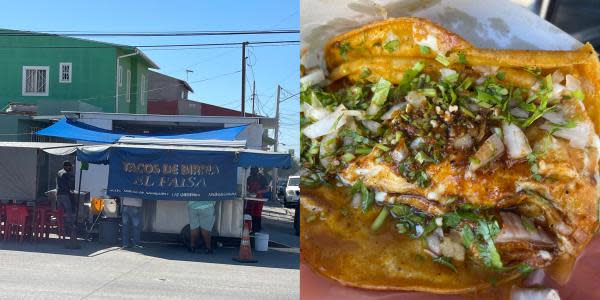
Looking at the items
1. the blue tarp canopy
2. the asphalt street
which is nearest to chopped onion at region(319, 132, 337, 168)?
the blue tarp canopy

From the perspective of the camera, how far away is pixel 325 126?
0.97 m

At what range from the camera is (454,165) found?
2.98 ft

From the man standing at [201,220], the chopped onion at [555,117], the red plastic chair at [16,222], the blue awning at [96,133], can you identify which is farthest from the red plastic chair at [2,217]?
the chopped onion at [555,117]

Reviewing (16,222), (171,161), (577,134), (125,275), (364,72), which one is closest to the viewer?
(577,134)

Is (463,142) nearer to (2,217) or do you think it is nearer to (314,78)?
(314,78)

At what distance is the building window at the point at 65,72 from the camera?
279 centimetres

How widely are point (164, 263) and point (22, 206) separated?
0.83 m

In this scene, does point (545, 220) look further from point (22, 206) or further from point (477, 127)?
point (22, 206)

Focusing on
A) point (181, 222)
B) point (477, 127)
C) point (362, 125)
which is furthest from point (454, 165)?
point (181, 222)

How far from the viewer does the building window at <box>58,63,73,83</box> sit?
2.79m

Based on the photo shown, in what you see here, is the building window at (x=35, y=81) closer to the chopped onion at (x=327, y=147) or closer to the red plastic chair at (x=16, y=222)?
the red plastic chair at (x=16, y=222)

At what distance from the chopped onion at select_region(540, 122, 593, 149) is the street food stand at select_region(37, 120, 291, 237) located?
5.86 ft

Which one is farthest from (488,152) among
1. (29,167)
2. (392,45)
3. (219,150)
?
(29,167)

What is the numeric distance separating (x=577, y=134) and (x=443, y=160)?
0.71 ft
